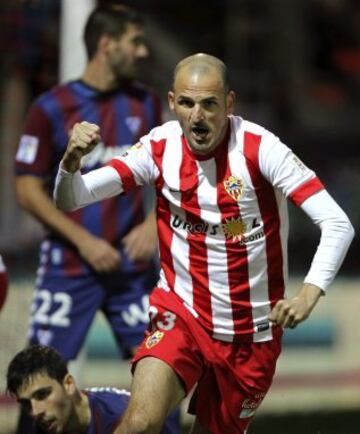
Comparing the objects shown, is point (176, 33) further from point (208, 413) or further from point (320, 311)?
point (208, 413)

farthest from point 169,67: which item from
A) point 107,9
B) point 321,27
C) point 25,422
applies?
point 25,422

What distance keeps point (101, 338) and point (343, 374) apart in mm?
1909

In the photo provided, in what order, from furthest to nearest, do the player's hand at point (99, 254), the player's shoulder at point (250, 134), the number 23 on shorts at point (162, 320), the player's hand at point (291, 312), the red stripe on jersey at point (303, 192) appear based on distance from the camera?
the player's hand at point (99, 254) → the number 23 on shorts at point (162, 320) → the player's shoulder at point (250, 134) → the red stripe on jersey at point (303, 192) → the player's hand at point (291, 312)

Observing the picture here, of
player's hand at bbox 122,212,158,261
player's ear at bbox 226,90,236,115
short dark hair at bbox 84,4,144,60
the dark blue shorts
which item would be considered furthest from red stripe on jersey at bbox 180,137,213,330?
short dark hair at bbox 84,4,144,60

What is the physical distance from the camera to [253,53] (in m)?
13.1

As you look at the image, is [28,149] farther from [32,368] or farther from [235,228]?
[235,228]

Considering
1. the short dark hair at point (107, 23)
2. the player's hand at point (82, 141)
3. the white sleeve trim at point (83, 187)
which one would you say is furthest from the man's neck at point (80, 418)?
the short dark hair at point (107, 23)

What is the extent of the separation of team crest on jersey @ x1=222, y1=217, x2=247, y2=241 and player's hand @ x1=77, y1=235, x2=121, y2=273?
1.62 meters

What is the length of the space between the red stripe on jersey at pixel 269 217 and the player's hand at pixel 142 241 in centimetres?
145

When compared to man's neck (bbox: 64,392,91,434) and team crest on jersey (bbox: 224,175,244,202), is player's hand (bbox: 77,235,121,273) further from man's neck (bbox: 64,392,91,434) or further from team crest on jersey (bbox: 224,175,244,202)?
team crest on jersey (bbox: 224,175,244,202)

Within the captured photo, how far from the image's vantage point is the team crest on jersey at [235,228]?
6.24 meters

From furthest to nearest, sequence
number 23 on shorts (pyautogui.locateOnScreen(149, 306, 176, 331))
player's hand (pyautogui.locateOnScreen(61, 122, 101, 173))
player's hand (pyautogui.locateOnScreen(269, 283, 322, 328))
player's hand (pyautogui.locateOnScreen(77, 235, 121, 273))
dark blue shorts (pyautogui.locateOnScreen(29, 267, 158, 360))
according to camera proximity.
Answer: dark blue shorts (pyautogui.locateOnScreen(29, 267, 158, 360)) < player's hand (pyautogui.locateOnScreen(77, 235, 121, 273)) < number 23 on shorts (pyautogui.locateOnScreen(149, 306, 176, 331)) < player's hand (pyautogui.locateOnScreen(61, 122, 101, 173)) < player's hand (pyautogui.locateOnScreen(269, 283, 322, 328))

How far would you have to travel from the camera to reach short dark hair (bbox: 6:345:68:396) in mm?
6402

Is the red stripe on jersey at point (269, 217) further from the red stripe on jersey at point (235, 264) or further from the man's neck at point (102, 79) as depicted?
the man's neck at point (102, 79)
